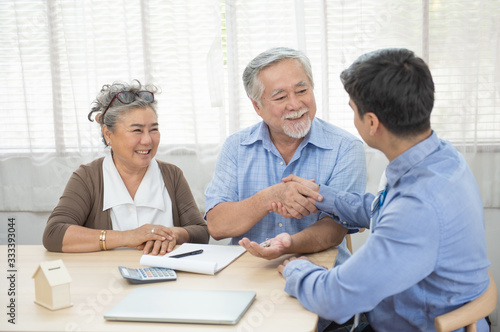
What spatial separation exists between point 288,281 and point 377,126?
1.57ft

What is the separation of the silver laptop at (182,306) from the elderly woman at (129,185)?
622 mm

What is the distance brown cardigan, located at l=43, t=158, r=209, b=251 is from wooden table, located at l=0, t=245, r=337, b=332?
0.48 feet

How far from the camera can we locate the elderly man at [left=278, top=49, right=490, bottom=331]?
1229 millimetres

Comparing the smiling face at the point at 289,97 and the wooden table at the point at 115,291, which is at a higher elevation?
the smiling face at the point at 289,97

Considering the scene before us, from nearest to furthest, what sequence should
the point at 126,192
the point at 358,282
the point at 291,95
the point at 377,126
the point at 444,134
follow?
the point at 358,282 < the point at 377,126 < the point at 291,95 < the point at 126,192 < the point at 444,134

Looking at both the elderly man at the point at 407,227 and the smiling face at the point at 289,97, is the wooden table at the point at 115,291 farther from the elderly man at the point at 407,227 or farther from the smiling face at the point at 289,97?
the smiling face at the point at 289,97

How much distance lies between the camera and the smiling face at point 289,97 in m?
2.09

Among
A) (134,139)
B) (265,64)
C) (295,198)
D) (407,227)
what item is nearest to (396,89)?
(407,227)

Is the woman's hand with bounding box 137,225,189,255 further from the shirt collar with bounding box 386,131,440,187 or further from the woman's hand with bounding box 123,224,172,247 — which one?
the shirt collar with bounding box 386,131,440,187

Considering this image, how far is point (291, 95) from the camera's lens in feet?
6.92

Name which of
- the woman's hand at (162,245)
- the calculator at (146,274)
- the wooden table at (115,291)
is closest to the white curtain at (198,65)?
the woman's hand at (162,245)

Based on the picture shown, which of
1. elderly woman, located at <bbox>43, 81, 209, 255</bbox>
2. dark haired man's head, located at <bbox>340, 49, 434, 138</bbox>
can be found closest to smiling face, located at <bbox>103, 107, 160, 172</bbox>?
elderly woman, located at <bbox>43, 81, 209, 255</bbox>

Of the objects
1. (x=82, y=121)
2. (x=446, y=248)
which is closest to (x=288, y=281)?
(x=446, y=248)

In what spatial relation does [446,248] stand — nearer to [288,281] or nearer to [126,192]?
[288,281]
